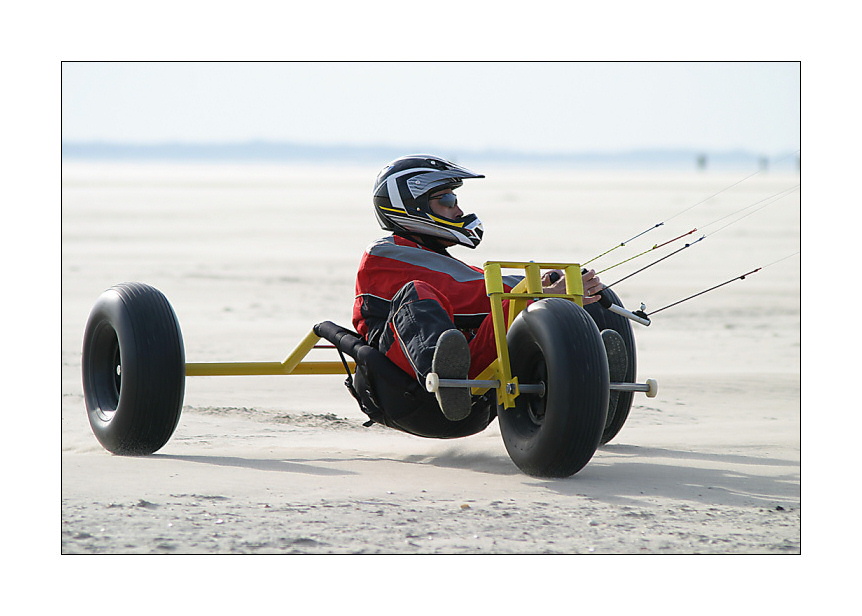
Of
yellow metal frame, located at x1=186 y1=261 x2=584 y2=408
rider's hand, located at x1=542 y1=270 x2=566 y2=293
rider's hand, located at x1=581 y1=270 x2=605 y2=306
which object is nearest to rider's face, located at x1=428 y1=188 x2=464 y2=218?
rider's hand, located at x1=542 y1=270 x2=566 y2=293

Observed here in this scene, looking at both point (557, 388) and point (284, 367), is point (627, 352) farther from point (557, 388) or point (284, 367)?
point (284, 367)

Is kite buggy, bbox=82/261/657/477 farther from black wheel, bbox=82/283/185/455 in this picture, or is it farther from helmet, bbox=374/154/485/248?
helmet, bbox=374/154/485/248

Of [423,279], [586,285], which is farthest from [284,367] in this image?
[586,285]

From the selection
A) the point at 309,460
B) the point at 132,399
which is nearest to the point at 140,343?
the point at 132,399

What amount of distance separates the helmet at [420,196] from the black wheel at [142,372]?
1562mm

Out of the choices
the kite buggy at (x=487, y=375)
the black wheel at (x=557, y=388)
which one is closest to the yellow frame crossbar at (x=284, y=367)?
the kite buggy at (x=487, y=375)

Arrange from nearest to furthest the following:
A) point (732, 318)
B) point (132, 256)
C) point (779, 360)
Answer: point (779, 360) < point (732, 318) < point (132, 256)

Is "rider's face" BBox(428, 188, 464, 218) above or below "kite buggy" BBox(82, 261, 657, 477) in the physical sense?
above

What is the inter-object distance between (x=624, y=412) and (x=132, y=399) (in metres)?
3.25

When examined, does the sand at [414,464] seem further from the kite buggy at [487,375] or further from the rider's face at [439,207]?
the rider's face at [439,207]

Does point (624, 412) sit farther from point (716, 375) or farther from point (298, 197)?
point (298, 197)

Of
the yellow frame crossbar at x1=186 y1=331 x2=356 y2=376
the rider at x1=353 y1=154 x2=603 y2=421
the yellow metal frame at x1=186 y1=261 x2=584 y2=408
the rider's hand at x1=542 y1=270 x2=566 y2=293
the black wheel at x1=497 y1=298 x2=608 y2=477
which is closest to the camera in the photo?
the black wheel at x1=497 y1=298 x2=608 y2=477

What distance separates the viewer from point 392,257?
7.64m

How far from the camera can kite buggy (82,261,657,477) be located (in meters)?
6.35
